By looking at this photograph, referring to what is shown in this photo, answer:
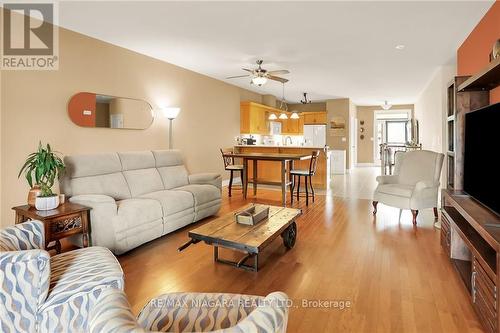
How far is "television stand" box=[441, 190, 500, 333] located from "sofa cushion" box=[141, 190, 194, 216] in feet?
9.37

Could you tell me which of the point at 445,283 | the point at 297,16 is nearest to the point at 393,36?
the point at 297,16

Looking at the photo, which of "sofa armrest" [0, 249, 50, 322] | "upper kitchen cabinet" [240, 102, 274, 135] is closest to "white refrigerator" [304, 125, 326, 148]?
"upper kitchen cabinet" [240, 102, 274, 135]

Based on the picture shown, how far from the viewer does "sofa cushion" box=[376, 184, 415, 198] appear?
405 cm

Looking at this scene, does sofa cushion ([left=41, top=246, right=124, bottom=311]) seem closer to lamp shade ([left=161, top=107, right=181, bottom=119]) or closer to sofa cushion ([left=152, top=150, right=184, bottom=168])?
sofa cushion ([left=152, top=150, right=184, bottom=168])

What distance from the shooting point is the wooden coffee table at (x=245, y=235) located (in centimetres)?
232

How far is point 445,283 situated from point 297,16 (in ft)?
9.91

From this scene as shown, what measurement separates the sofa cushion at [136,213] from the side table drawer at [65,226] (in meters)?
0.36

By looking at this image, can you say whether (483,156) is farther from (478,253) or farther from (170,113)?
(170,113)

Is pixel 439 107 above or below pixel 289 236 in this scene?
above

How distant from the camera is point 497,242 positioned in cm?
158

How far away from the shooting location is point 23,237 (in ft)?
5.85

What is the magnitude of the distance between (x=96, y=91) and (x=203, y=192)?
210 cm

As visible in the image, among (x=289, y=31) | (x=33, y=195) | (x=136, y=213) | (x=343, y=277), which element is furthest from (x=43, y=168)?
(x=289, y=31)

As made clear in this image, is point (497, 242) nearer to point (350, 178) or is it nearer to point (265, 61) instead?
point (265, 61)
